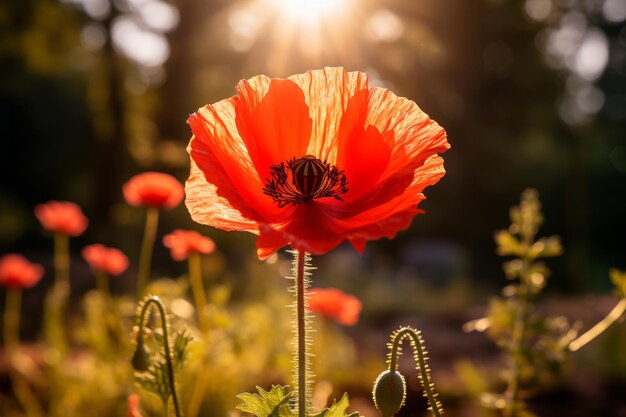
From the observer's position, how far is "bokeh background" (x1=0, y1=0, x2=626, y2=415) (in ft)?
45.9

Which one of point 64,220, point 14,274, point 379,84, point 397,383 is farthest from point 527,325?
point 379,84

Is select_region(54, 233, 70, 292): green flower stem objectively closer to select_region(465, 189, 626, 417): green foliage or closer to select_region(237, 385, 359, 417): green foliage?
select_region(465, 189, 626, 417): green foliage

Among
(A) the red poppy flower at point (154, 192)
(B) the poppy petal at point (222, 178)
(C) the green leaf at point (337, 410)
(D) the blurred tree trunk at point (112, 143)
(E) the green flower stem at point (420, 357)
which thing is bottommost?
(C) the green leaf at point (337, 410)

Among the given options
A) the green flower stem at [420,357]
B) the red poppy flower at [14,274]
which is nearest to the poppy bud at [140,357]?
the green flower stem at [420,357]

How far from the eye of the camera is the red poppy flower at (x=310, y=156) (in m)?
1.17

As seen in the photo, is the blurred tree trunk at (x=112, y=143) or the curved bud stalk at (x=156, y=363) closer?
the curved bud stalk at (x=156, y=363)

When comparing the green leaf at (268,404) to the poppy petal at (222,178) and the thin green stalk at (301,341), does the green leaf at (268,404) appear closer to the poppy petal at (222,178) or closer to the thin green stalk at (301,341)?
the thin green stalk at (301,341)

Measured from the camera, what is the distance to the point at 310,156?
48.5 inches

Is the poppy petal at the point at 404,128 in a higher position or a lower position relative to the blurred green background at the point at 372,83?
lower

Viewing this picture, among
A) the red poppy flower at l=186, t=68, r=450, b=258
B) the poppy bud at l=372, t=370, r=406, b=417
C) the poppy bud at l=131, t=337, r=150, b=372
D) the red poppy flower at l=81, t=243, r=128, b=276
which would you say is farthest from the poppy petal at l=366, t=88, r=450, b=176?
the red poppy flower at l=81, t=243, r=128, b=276

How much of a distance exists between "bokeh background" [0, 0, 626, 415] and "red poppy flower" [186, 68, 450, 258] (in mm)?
8659

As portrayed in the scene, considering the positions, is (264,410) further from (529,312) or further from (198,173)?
(529,312)

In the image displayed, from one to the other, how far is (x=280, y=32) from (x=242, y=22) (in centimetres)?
→ 147

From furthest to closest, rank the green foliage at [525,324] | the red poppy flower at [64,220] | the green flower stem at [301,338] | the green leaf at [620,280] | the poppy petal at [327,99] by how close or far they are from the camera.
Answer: the red poppy flower at [64,220] → the green foliage at [525,324] → the green leaf at [620,280] → the poppy petal at [327,99] → the green flower stem at [301,338]
